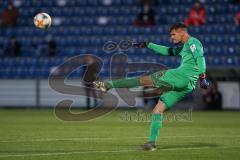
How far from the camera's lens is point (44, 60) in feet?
98.4

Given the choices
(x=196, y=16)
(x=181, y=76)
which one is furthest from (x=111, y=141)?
(x=196, y=16)

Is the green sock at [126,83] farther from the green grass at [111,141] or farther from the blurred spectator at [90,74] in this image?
the blurred spectator at [90,74]

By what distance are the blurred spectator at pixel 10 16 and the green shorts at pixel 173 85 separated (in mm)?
19658

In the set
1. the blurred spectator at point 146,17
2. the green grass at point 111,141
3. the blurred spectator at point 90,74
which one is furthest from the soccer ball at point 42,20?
the blurred spectator at point 146,17

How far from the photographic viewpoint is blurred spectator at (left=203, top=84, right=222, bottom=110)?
2667 centimetres

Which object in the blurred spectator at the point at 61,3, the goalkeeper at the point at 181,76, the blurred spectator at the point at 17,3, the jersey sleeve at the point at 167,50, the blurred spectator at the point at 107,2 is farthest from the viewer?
the blurred spectator at the point at 17,3

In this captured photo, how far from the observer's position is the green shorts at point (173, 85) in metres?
12.4

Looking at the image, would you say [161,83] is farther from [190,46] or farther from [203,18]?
[203,18]

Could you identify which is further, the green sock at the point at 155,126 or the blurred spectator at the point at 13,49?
the blurred spectator at the point at 13,49

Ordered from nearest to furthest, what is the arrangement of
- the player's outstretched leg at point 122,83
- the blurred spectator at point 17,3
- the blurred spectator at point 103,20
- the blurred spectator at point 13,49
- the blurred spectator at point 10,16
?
the player's outstretched leg at point 122,83
the blurred spectator at point 13,49
the blurred spectator at point 103,20
the blurred spectator at point 10,16
the blurred spectator at point 17,3

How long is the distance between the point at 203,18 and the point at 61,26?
6937mm

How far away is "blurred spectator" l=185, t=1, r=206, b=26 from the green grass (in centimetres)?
908

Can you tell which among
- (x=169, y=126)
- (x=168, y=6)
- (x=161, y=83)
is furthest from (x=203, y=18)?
(x=161, y=83)

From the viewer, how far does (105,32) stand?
3048cm
